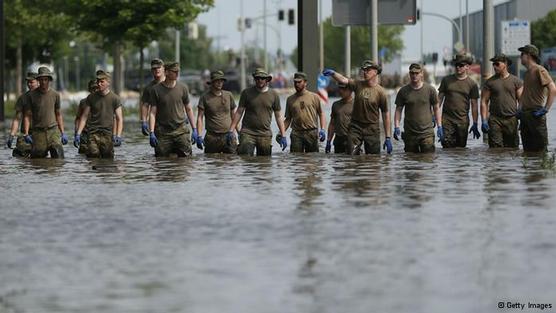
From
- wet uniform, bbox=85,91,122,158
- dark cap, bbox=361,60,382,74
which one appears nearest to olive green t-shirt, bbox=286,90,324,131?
dark cap, bbox=361,60,382,74

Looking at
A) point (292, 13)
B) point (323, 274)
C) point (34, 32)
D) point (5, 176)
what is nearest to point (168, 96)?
point (5, 176)

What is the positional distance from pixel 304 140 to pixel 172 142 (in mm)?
1874

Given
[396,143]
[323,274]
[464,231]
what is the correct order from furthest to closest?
[396,143] < [464,231] < [323,274]

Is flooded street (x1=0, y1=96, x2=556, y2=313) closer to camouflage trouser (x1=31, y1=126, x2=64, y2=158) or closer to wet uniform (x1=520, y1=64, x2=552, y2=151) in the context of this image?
wet uniform (x1=520, y1=64, x2=552, y2=151)

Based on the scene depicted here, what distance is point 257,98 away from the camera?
79.7 ft

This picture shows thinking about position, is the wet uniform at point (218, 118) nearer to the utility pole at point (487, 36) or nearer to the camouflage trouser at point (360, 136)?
the camouflage trouser at point (360, 136)

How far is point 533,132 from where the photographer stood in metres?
24.5

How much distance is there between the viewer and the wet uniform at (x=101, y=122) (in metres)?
24.6

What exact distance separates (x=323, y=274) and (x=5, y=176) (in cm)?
1094

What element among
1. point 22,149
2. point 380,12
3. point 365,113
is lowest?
point 22,149

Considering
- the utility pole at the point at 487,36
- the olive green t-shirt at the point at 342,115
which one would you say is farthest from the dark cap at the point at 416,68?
the utility pole at the point at 487,36

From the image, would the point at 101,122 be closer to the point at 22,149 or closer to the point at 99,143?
the point at 99,143

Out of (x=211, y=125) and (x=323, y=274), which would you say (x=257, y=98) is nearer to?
(x=211, y=125)

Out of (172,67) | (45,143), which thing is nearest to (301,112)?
(172,67)
